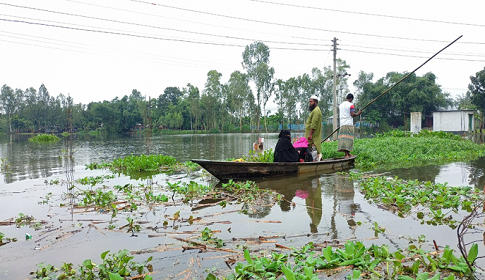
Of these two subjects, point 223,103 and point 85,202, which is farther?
point 223,103

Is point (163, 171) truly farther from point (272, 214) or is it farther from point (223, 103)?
point (223, 103)

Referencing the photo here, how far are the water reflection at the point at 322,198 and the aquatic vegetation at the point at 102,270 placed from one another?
228 centimetres

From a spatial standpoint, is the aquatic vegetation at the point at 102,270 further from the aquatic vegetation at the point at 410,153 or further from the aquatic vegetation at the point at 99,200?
the aquatic vegetation at the point at 410,153

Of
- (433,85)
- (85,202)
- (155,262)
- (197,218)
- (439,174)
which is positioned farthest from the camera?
(433,85)

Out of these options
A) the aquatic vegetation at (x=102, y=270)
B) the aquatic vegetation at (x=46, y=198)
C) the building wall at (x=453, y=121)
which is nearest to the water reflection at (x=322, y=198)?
the aquatic vegetation at (x=102, y=270)

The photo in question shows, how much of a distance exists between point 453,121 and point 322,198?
3858 centimetres

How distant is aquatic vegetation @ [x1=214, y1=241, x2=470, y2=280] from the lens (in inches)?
113

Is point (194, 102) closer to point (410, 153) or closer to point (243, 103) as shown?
point (243, 103)

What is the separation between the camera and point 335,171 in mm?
9578

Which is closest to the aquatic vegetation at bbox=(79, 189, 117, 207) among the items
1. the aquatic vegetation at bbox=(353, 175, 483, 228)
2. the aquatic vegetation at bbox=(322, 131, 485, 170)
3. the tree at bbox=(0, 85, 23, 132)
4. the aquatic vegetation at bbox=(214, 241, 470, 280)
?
the aquatic vegetation at bbox=(214, 241, 470, 280)

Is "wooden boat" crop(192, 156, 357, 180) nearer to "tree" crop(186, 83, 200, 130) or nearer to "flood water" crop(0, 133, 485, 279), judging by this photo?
"flood water" crop(0, 133, 485, 279)

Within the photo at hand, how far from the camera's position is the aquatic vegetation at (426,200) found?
4.68 meters

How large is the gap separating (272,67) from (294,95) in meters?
6.80

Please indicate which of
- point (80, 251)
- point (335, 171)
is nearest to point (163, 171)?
point (335, 171)
